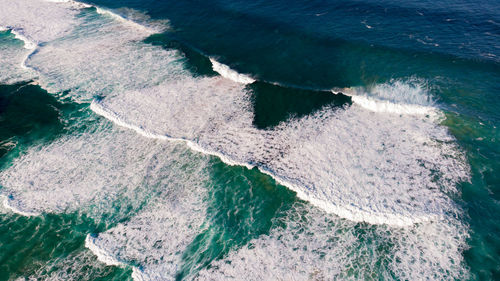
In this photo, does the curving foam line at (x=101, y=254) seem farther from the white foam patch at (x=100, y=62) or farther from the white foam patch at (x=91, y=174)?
the white foam patch at (x=100, y=62)

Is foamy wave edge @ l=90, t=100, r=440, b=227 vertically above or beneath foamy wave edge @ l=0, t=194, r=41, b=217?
above

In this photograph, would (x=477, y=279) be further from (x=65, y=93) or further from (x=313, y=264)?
(x=65, y=93)

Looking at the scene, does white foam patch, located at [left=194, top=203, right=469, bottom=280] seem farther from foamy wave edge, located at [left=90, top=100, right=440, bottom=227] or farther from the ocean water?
foamy wave edge, located at [left=90, top=100, right=440, bottom=227]

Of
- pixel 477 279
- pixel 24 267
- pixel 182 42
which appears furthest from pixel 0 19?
pixel 477 279

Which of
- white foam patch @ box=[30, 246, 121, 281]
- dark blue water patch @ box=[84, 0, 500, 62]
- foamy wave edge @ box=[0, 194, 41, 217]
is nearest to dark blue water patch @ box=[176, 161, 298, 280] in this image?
white foam patch @ box=[30, 246, 121, 281]

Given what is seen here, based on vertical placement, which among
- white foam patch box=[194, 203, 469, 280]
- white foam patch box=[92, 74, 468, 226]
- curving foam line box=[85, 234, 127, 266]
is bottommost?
curving foam line box=[85, 234, 127, 266]

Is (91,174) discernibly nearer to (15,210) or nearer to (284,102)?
(15,210)

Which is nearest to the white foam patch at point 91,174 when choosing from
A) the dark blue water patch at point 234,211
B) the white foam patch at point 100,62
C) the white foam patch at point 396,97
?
the dark blue water patch at point 234,211
